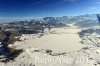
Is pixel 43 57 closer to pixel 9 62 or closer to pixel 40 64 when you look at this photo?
pixel 40 64

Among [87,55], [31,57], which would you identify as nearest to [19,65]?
[31,57]

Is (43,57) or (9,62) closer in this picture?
(9,62)

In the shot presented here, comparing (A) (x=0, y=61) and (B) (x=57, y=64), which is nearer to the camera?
(B) (x=57, y=64)

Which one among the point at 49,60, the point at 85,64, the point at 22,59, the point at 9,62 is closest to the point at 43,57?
the point at 49,60

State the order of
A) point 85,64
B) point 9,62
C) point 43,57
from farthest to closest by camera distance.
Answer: point 43,57 < point 9,62 < point 85,64

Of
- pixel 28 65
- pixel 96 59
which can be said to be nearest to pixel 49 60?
pixel 28 65

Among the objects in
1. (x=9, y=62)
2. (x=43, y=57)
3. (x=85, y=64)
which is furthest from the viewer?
(x=43, y=57)

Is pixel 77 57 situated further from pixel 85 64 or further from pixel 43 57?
pixel 43 57
